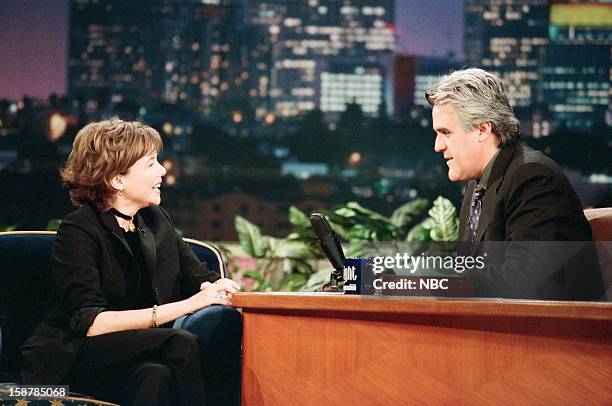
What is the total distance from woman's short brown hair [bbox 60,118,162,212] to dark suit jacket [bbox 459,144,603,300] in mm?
1152

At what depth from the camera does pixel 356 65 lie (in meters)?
5.48

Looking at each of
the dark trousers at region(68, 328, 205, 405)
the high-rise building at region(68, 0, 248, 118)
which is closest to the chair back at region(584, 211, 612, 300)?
the dark trousers at region(68, 328, 205, 405)

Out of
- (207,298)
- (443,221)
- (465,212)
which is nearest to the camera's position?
(207,298)

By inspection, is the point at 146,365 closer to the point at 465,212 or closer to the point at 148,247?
the point at 148,247

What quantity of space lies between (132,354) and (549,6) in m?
4.05

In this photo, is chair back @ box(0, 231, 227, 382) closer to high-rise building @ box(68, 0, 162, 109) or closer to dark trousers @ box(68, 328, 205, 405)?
dark trousers @ box(68, 328, 205, 405)

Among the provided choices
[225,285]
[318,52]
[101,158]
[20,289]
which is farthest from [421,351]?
[318,52]

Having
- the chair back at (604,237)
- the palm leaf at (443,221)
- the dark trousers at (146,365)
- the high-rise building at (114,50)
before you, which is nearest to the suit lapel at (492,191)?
the chair back at (604,237)

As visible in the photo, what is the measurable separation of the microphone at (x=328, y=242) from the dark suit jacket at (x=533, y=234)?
0.40 m

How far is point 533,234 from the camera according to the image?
243 centimetres

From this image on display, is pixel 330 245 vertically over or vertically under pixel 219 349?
over

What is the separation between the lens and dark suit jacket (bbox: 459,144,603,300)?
2.35 metres

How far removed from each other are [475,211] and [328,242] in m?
0.66

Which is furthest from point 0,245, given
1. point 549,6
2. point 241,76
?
point 549,6
